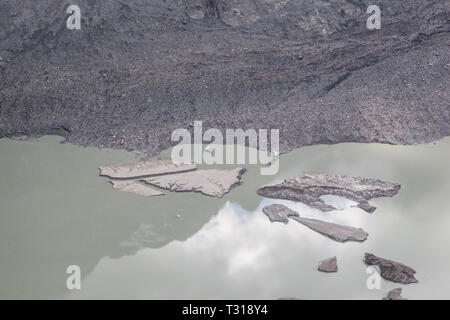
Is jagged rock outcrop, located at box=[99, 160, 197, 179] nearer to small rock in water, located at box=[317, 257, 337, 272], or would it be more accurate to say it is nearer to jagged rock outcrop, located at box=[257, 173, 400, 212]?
jagged rock outcrop, located at box=[257, 173, 400, 212]

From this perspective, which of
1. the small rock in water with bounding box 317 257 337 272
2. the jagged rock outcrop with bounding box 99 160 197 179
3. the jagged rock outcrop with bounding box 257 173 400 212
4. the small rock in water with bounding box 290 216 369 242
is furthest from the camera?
the jagged rock outcrop with bounding box 99 160 197 179

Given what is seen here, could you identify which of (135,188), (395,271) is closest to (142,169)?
(135,188)

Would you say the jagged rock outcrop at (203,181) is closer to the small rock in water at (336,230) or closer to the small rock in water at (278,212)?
the small rock in water at (278,212)

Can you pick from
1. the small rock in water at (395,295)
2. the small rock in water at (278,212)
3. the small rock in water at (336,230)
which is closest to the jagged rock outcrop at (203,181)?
the small rock in water at (278,212)

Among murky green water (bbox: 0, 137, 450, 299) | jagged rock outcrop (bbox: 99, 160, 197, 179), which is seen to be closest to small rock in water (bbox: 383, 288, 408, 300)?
murky green water (bbox: 0, 137, 450, 299)

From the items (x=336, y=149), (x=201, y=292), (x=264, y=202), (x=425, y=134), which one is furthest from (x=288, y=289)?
(x=425, y=134)

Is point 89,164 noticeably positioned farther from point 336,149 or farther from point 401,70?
point 401,70

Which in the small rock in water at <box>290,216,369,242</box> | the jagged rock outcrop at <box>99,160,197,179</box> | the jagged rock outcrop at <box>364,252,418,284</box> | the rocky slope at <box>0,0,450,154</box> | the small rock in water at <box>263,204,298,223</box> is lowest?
the jagged rock outcrop at <box>364,252,418,284</box>
